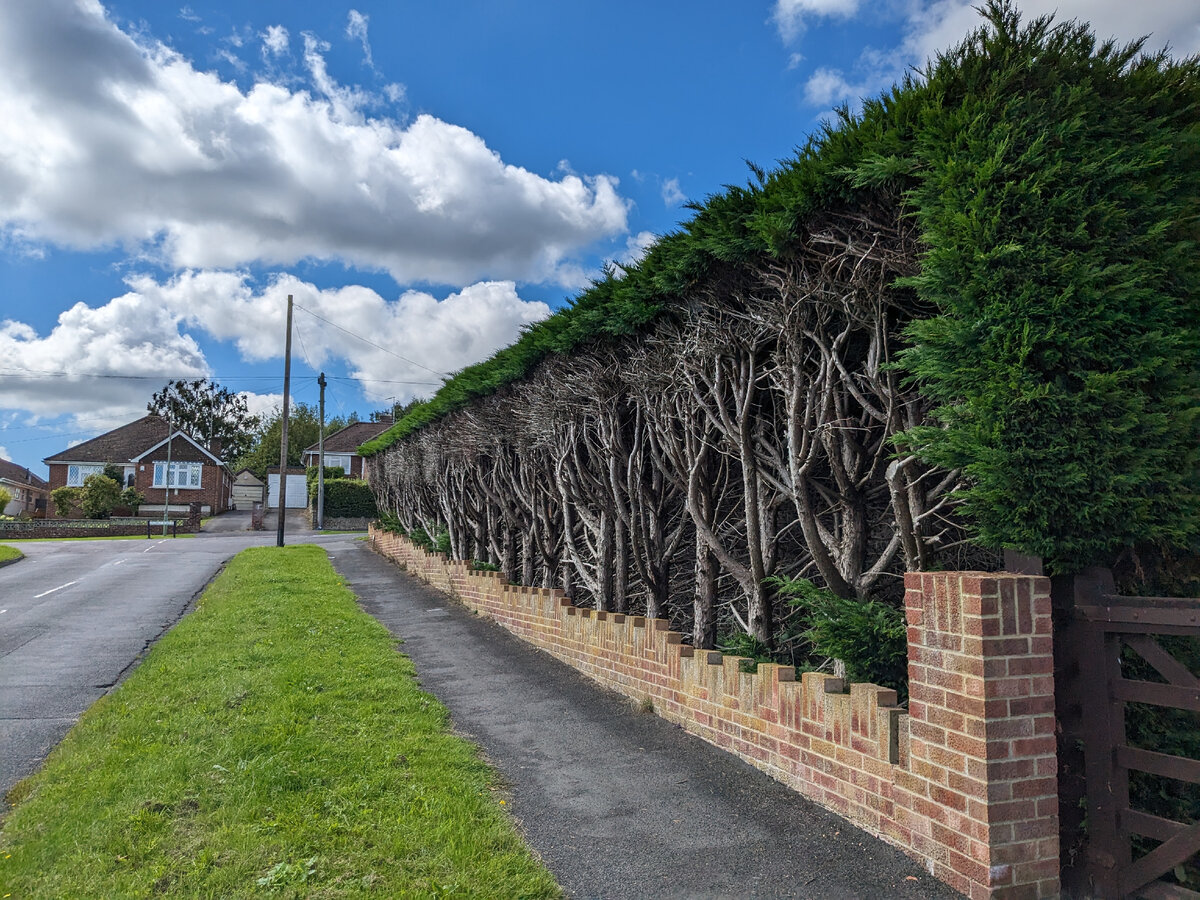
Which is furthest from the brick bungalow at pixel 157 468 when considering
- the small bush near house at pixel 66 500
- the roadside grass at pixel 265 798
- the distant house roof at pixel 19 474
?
the roadside grass at pixel 265 798

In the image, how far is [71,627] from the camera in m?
12.7

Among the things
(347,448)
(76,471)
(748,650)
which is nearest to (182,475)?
(76,471)

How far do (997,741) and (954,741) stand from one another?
0.22 meters


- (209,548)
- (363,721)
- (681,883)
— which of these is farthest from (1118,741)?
(209,548)

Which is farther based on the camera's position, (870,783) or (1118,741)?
(870,783)

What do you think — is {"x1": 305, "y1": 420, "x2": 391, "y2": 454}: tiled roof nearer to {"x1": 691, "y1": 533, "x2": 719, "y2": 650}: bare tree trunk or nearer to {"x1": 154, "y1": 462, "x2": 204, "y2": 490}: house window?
{"x1": 154, "y1": 462, "x2": 204, "y2": 490}: house window

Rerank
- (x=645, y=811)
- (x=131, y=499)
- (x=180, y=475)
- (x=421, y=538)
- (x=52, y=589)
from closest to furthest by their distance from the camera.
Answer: (x=645, y=811), (x=52, y=589), (x=421, y=538), (x=131, y=499), (x=180, y=475)

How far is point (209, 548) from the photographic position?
29266 millimetres

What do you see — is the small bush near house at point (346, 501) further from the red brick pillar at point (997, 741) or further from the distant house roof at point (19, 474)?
the distant house roof at point (19, 474)

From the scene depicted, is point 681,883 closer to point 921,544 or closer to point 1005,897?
point 1005,897

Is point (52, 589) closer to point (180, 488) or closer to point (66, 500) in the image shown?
point (66, 500)

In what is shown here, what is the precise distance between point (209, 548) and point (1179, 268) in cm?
3087

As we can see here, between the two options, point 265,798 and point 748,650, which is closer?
point 265,798

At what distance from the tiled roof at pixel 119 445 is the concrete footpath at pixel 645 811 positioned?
2601 inches
